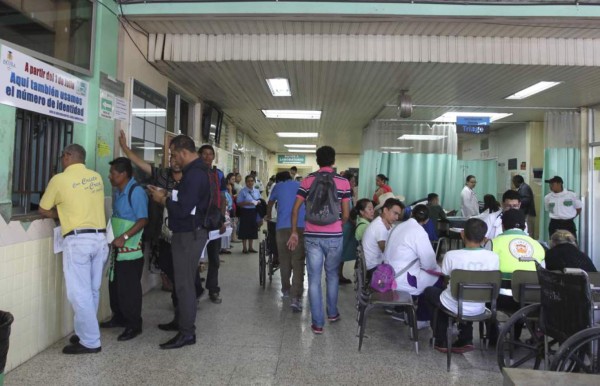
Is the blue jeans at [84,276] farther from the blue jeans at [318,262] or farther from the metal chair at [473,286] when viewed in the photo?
the metal chair at [473,286]

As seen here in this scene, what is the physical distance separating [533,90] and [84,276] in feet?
19.6

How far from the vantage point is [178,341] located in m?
3.26

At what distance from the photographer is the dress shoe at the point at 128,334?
11.1 ft

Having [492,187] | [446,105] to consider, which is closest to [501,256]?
[446,105]

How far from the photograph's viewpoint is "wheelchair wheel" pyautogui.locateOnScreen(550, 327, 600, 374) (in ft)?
7.35

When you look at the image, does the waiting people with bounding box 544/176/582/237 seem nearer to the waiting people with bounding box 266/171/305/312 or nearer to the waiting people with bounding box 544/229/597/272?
the waiting people with bounding box 544/229/597/272

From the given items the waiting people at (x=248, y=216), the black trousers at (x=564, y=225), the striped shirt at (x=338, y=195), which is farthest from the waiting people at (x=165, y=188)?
the black trousers at (x=564, y=225)

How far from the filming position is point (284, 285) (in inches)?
184

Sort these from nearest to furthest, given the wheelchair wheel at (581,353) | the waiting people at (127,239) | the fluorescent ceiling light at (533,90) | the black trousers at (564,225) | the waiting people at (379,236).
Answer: the wheelchair wheel at (581,353)
the waiting people at (127,239)
the waiting people at (379,236)
the fluorescent ceiling light at (533,90)
the black trousers at (564,225)

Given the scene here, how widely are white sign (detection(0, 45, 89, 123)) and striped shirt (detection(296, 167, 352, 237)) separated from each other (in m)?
1.88

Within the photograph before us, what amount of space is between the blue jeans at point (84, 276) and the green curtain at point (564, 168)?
6737 mm

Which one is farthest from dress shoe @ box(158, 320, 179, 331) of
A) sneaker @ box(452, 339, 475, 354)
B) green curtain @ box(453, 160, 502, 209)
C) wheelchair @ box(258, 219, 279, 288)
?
green curtain @ box(453, 160, 502, 209)

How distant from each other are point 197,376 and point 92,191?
1.46 meters

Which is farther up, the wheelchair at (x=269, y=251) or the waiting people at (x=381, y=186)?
the waiting people at (x=381, y=186)
